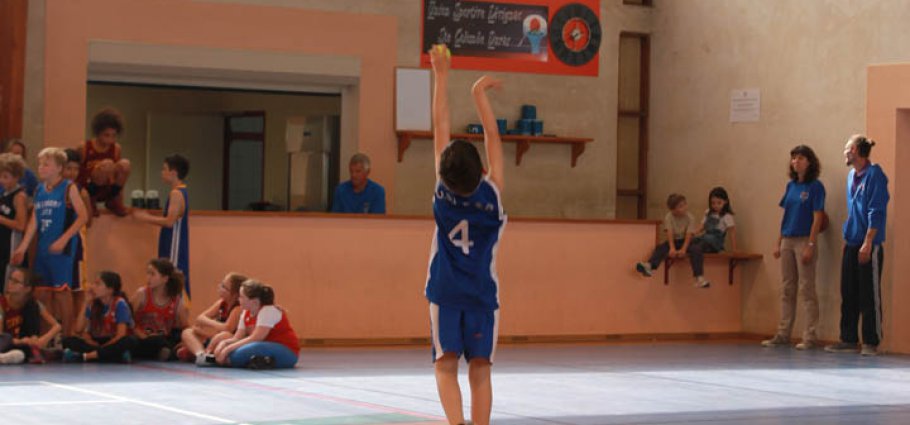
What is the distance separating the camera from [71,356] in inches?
458

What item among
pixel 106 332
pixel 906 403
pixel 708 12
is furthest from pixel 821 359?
pixel 106 332

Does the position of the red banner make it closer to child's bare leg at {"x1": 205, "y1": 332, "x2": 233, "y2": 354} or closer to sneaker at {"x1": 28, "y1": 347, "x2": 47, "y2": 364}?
child's bare leg at {"x1": 205, "y1": 332, "x2": 233, "y2": 354}

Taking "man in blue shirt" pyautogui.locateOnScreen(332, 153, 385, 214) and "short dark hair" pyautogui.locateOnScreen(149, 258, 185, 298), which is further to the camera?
"man in blue shirt" pyautogui.locateOnScreen(332, 153, 385, 214)

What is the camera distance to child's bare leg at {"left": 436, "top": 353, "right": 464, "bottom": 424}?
21.7ft

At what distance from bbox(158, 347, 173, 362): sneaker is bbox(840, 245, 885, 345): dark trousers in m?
6.42

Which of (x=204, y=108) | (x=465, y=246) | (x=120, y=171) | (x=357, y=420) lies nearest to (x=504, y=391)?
(x=357, y=420)

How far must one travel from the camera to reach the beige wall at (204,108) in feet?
58.9

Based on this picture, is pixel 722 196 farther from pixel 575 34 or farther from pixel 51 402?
pixel 51 402

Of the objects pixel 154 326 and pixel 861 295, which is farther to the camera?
pixel 861 295

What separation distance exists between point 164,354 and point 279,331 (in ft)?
3.28

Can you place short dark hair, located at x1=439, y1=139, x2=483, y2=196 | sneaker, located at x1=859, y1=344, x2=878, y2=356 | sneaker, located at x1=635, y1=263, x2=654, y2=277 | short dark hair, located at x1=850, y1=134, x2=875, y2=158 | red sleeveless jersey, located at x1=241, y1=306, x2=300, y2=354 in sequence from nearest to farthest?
short dark hair, located at x1=439, y1=139, x2=483, y2=196 → red sleeveless jersey, located at x1=241, y1=306, x2=300, y2=354 → short dark hair, located at x1=850, y1=134, x2=875, y2=158 → sneaker, located at x1=859, y1=344, x2=878, y2=356 → sneaker, located at x1=635, y1=263, x2=654, y2=277

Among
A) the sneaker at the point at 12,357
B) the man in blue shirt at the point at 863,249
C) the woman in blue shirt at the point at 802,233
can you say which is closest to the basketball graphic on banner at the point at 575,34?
the woman in blue shirt at the point at 802,233

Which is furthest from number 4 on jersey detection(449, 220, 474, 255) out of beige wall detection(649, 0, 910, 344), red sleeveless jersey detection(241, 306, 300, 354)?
beige wall detection(649, 0, 910, 344)

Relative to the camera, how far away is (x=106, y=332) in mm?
11742
